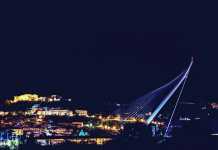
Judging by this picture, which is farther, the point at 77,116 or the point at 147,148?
the point at 77,116

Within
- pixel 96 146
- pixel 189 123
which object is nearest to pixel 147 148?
pixel 96 146

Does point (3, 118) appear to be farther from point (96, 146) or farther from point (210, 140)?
point (210, 140)

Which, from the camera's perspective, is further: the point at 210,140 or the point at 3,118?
the point at 3,118

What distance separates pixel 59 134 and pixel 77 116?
2675 millimetres

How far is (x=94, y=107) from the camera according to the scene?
26.1 m

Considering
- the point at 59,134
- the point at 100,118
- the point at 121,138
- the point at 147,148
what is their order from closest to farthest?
1. the point at 147,148
2. the point at 121,138
3. the point at 59,134
4. the point at 100,118

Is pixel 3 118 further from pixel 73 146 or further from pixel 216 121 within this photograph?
pixel 216 121

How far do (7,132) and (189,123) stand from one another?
610cm

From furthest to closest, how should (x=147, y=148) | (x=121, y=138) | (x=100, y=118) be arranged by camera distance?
(x=100, y=118) < (x=121, y=138) < (x=147, y=148)

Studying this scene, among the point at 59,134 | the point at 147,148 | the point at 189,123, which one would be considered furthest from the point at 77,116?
the point at 147,148

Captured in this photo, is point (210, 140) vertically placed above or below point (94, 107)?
below

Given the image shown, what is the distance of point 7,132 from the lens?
74.3 ft

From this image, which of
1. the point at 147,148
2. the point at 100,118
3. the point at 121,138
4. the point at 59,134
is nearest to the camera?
the point at 147,148

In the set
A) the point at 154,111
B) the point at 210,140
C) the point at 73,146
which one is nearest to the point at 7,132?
the point at 73,146
